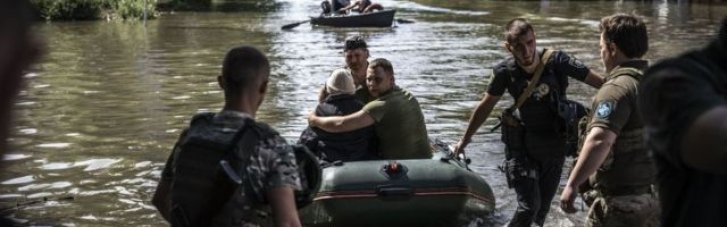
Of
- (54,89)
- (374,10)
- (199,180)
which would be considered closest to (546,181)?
(199,180)

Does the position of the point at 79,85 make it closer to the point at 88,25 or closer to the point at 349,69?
the point at 349,69

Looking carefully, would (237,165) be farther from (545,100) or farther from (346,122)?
(346,122)

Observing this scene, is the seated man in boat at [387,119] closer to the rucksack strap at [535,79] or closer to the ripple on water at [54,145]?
the rucksack strap at [535,79]

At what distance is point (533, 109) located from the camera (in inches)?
238

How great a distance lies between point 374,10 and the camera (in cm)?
3022

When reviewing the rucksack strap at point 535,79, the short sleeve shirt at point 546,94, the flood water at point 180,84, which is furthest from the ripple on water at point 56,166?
the rucksack strap at point 535,79

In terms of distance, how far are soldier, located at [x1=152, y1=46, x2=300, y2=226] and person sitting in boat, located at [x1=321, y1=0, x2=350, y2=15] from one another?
2858 cm

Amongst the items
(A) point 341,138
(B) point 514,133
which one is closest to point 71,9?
(A) point 341,138

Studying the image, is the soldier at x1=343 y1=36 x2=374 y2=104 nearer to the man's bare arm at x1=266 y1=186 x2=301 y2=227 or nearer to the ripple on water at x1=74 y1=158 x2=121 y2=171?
the man's bare arm at x1=266 y1=186 x2=301 y2=227

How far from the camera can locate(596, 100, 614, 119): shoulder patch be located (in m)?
4.51

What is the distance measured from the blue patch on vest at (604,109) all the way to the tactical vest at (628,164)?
188mm

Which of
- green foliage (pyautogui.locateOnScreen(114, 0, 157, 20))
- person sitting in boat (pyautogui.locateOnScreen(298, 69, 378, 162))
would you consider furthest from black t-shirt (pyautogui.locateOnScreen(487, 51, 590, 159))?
green foliage (pyautogui.locateOnScreen(114, 0, 157, 20))

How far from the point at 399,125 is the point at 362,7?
80.0 feet

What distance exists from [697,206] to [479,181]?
16.6 feet
